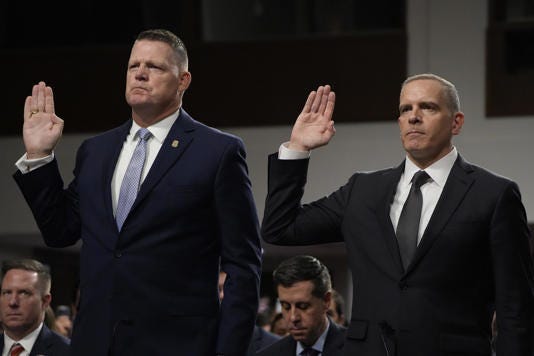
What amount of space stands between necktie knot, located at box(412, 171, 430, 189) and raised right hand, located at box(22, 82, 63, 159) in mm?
1068

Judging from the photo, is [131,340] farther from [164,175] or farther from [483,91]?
[483,91]

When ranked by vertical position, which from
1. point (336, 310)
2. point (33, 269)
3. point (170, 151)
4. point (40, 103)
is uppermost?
point (40, 103)

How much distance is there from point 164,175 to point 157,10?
6.53 m

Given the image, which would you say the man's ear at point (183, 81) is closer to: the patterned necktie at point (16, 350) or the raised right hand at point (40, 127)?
the raised right hand at point (40, 127)

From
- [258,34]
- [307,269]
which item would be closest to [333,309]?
[307,269]

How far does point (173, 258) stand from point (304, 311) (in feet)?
7.60

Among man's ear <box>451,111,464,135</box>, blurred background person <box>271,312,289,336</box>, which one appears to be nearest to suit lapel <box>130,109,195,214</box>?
man's ear <box>451,111,464,135</box>

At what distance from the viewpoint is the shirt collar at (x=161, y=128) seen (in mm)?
3418

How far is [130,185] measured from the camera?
3344 millimetres

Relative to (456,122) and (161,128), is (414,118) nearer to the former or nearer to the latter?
(456,122)

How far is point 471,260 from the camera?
3211 millimetres

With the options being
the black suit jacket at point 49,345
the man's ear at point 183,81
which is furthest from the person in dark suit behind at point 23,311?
the man's ear at point 183,81

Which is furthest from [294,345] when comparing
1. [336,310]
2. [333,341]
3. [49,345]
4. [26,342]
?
[336,310]

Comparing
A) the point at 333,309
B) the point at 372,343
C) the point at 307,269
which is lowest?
the point at 333,309
